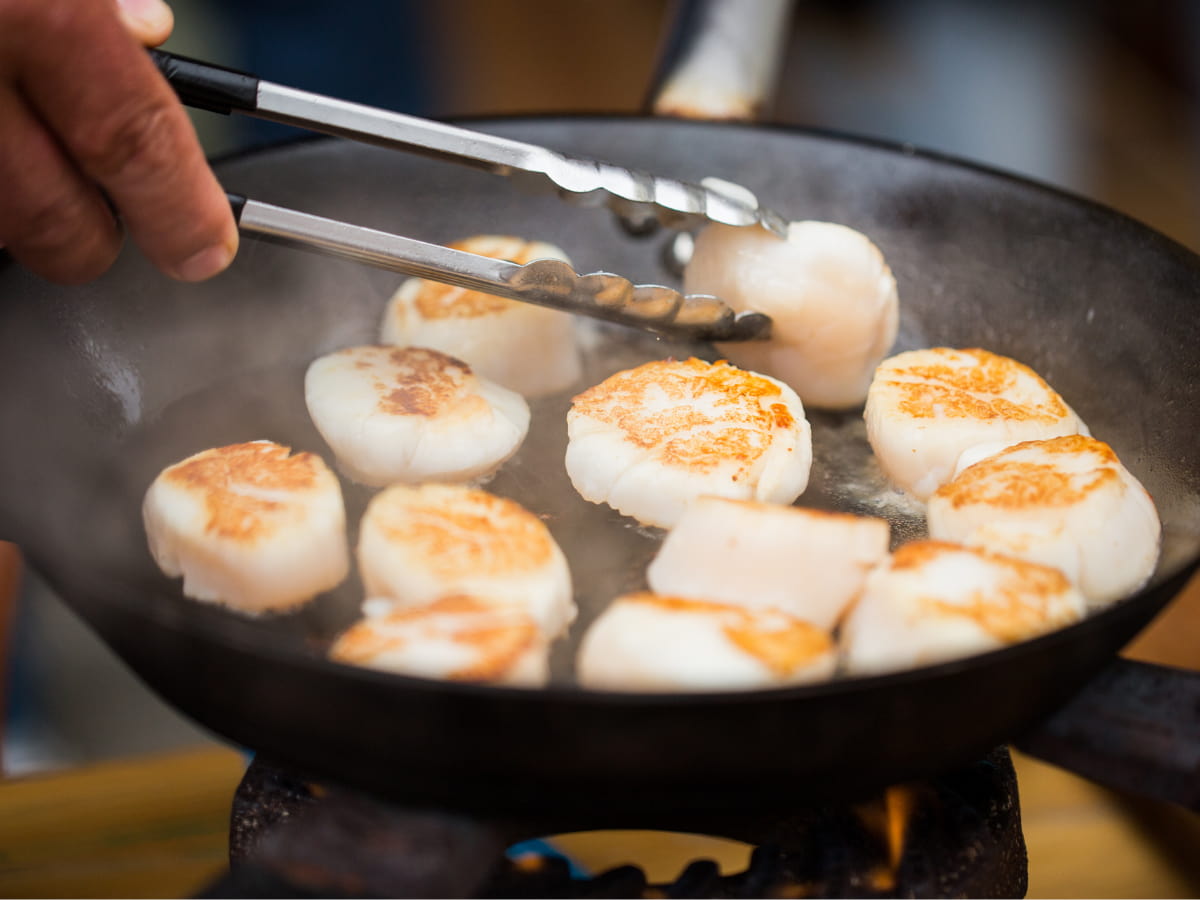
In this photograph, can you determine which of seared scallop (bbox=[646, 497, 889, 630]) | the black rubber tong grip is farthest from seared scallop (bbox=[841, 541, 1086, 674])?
the black rubber tong grip

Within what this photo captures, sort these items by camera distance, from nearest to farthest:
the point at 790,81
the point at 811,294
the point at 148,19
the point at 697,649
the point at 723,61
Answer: the point at 697,649
the point at 148,19
the point at 811,294
the point at 723,61
the point at 790,81

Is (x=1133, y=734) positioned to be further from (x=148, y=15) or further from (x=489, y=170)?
(x=148, y=15)

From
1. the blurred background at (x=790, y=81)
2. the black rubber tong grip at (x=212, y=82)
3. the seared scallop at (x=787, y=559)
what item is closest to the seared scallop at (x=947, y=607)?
the seared scallop at (x=787, y=559)

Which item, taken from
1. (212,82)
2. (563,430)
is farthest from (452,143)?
(563,430)

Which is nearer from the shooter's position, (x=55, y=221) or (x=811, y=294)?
(x=55, y=221)

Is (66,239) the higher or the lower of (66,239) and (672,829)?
the higher

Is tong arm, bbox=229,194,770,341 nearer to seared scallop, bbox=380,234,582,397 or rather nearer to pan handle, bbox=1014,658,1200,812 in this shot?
seared scallop, bbox=380,234,582,397

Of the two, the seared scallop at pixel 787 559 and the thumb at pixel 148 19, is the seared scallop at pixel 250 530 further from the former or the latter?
the thumb at pixel 148 19
